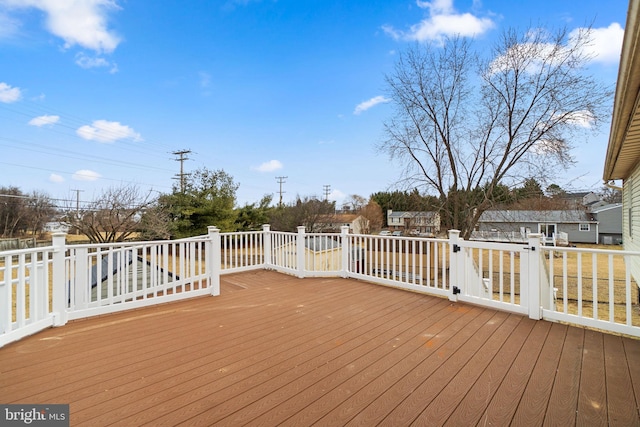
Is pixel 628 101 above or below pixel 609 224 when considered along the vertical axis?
above

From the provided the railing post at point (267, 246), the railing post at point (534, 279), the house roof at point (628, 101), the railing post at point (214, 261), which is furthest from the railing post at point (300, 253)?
the house roof at point (628, 101)


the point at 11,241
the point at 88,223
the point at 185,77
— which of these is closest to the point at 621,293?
the point at 185,77

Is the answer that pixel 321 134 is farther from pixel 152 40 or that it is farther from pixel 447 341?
pixel 447 341

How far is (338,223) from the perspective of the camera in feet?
82.4

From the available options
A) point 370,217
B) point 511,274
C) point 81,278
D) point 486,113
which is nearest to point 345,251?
point 511,274

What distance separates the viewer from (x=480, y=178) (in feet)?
37.7

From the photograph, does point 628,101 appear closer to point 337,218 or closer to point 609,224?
point 337,218

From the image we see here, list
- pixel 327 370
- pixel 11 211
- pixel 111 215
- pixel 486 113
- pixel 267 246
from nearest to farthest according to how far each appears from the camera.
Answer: pixel 327 370
pixel 267 246
pixel 486 113
pixel 111 215
pixel 11 211

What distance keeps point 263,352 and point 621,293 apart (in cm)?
1574

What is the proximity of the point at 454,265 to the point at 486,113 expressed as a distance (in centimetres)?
981

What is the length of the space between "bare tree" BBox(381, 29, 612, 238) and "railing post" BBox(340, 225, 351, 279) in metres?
7.56

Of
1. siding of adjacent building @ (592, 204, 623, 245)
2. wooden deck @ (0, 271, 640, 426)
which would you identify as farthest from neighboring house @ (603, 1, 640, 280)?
siding of adjacent building @ (592, 204, 623, 245)

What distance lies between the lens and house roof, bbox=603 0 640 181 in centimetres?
171

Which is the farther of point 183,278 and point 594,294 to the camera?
point 183,278
